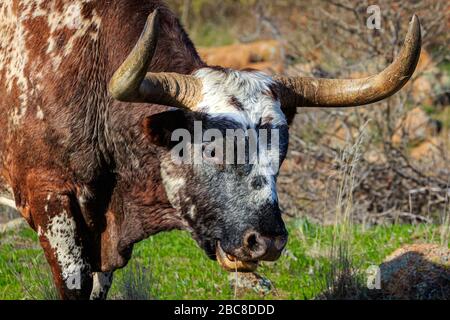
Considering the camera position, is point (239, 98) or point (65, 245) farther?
point (65, 245)

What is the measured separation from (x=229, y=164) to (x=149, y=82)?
67cm

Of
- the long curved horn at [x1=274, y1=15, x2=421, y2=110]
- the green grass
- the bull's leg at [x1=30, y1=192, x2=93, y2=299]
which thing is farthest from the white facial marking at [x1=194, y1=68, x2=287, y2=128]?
the green grass

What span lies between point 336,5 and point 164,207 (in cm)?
639

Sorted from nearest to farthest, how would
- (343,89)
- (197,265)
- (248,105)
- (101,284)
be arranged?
(248,105) < (343,89) < (101,284) < (197,265)

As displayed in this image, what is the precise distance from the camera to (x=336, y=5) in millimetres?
12062

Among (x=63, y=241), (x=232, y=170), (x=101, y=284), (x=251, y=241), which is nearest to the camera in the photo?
(x=251, y=241)

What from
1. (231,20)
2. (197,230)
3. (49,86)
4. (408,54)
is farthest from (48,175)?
(231,20)

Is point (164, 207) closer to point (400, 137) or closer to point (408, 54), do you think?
point (408, 54)

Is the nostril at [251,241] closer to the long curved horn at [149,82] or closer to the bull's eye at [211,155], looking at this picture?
the bull's eye at [211,155]

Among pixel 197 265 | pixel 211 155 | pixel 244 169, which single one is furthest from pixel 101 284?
pixel 244 169

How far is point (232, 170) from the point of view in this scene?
5789mm

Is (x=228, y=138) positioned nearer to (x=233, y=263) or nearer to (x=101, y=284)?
(x=233, y=263)

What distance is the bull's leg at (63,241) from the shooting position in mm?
6355
